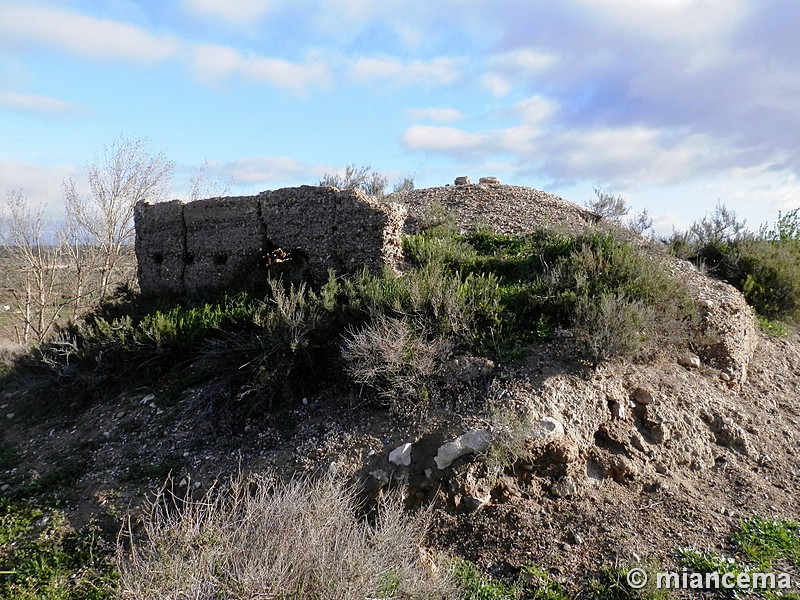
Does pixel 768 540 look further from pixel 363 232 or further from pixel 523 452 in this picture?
pixel 363 232

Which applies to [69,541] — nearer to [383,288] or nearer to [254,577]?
[254,577]

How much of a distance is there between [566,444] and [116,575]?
4.12 metres

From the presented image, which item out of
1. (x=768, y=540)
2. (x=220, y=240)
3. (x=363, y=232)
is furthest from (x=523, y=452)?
(x=220, y=240)

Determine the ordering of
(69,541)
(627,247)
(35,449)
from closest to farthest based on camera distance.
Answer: (69,541)
(35,449)
(627,247)

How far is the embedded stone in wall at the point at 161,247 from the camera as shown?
377 inches

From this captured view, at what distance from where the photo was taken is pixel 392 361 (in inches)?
233

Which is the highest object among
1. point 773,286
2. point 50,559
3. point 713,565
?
point 773,286

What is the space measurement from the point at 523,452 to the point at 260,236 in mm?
5384

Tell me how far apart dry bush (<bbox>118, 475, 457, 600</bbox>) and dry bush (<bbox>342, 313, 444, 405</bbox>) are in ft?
5.17

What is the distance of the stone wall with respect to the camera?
330 inches

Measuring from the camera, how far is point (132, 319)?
28.7ft

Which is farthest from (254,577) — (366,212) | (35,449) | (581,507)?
(366,212)

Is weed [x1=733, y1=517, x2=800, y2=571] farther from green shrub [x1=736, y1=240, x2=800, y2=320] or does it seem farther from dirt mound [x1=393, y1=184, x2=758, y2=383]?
green shrub [x1=736, y1=240, x2=800, y2=320]

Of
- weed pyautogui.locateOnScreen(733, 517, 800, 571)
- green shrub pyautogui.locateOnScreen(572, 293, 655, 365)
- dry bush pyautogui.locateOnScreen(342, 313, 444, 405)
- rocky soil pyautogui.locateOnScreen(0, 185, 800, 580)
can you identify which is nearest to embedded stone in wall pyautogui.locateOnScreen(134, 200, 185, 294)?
rocky soil pyautogui.locateOnScreen(0, 185, 800, 580)
